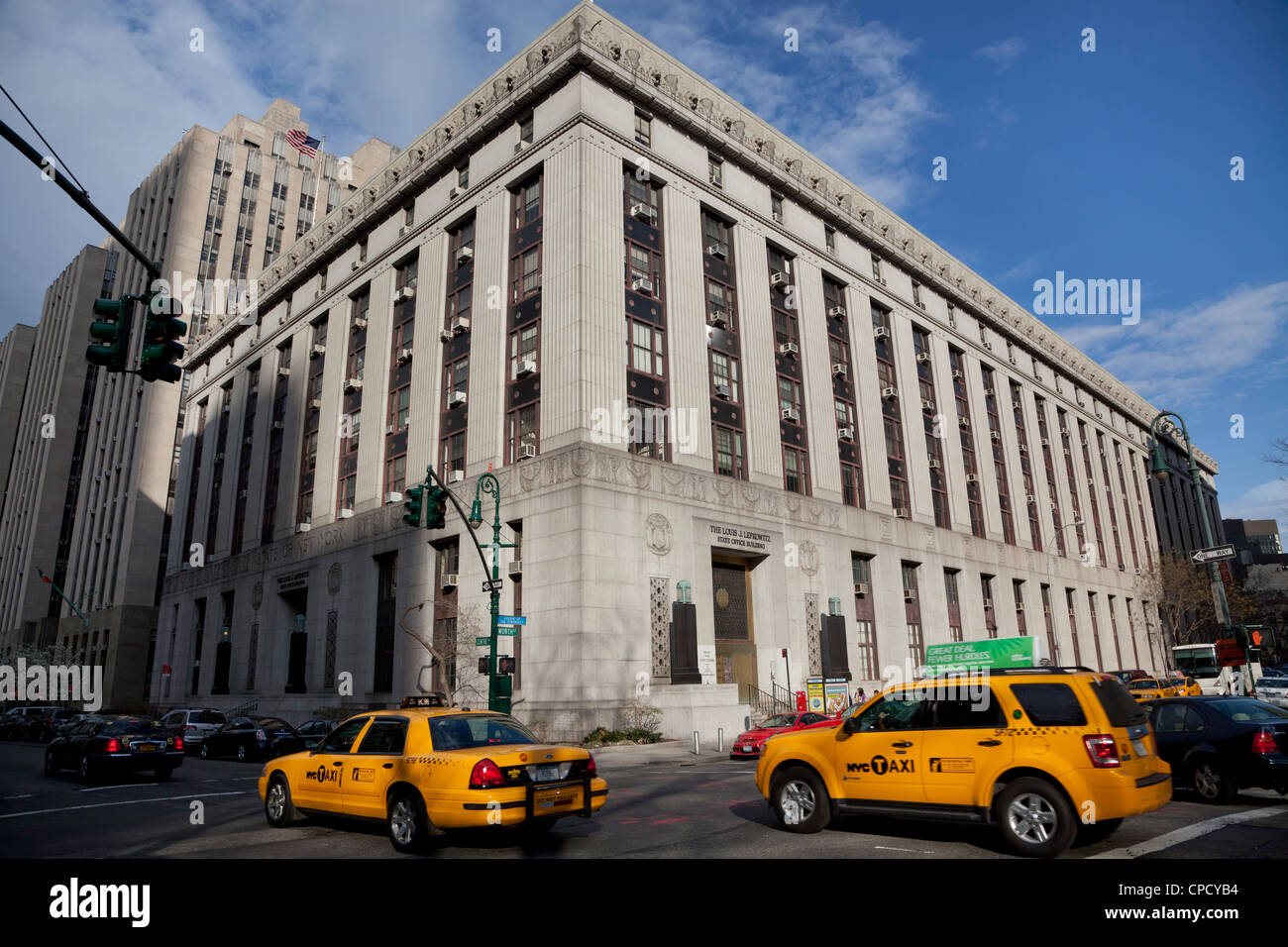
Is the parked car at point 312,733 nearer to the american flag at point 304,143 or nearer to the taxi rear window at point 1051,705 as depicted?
the taxi rear window at point 1051,705

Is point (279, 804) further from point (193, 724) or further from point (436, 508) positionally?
point (193, 724)

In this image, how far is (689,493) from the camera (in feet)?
111

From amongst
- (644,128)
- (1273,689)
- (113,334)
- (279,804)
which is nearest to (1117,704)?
(279,804)

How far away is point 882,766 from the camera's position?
9445 mm

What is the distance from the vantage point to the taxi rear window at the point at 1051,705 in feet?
27.7

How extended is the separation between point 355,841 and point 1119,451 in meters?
87.2

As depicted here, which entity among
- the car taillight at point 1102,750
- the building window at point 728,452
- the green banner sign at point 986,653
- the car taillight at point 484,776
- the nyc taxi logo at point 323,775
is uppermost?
the building window at point 728,452

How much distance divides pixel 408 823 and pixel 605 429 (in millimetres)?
23182

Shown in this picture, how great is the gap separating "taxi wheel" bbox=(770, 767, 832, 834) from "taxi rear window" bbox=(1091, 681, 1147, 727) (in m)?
3.34

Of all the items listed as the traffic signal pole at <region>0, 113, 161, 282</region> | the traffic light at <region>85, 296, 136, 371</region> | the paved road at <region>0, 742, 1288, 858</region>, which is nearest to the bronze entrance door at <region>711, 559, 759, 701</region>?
the paved road at <region>0, 742, 1288, 858</region>

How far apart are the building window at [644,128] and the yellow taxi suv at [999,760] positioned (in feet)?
111

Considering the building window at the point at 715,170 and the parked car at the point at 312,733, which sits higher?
the building window at the point at 715,170

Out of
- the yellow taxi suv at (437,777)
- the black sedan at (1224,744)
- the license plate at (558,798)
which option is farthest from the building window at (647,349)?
the license plate at (558,798)
